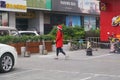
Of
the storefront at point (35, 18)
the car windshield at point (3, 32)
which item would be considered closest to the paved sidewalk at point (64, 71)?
the car windshield at point (3, 32)

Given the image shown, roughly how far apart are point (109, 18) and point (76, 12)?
19945mm

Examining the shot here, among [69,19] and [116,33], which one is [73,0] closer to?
[69,19]

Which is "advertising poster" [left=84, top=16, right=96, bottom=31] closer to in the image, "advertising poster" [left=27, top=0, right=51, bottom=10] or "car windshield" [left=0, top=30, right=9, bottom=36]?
"advertising poster" [left=27, top=0, right=51, bottom=10]

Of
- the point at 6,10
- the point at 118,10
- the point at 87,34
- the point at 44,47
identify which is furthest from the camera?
the point at 6,10

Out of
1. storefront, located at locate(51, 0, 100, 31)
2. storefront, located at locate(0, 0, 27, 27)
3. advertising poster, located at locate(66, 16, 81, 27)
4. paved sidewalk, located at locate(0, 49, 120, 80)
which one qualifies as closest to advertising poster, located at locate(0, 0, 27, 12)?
storefront, located at locate(0, 0, 27, 27)

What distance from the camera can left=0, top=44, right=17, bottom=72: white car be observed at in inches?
512

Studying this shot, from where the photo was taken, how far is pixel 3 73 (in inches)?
511

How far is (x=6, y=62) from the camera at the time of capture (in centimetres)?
1319

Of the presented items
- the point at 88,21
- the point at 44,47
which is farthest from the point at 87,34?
the point at 88,21

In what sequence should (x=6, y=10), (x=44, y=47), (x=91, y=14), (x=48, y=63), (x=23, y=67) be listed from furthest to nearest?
(x=91, y=14) → (x=6, y=10) → (x=44, y=47) → (x=48, y=63) → (x=23, y=67)

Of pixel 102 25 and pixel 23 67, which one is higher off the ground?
pixel 102 25

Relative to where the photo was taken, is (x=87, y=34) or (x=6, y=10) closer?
(x=87, y=34)

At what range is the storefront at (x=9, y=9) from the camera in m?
31.8

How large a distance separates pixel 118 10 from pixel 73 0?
65.2ft
